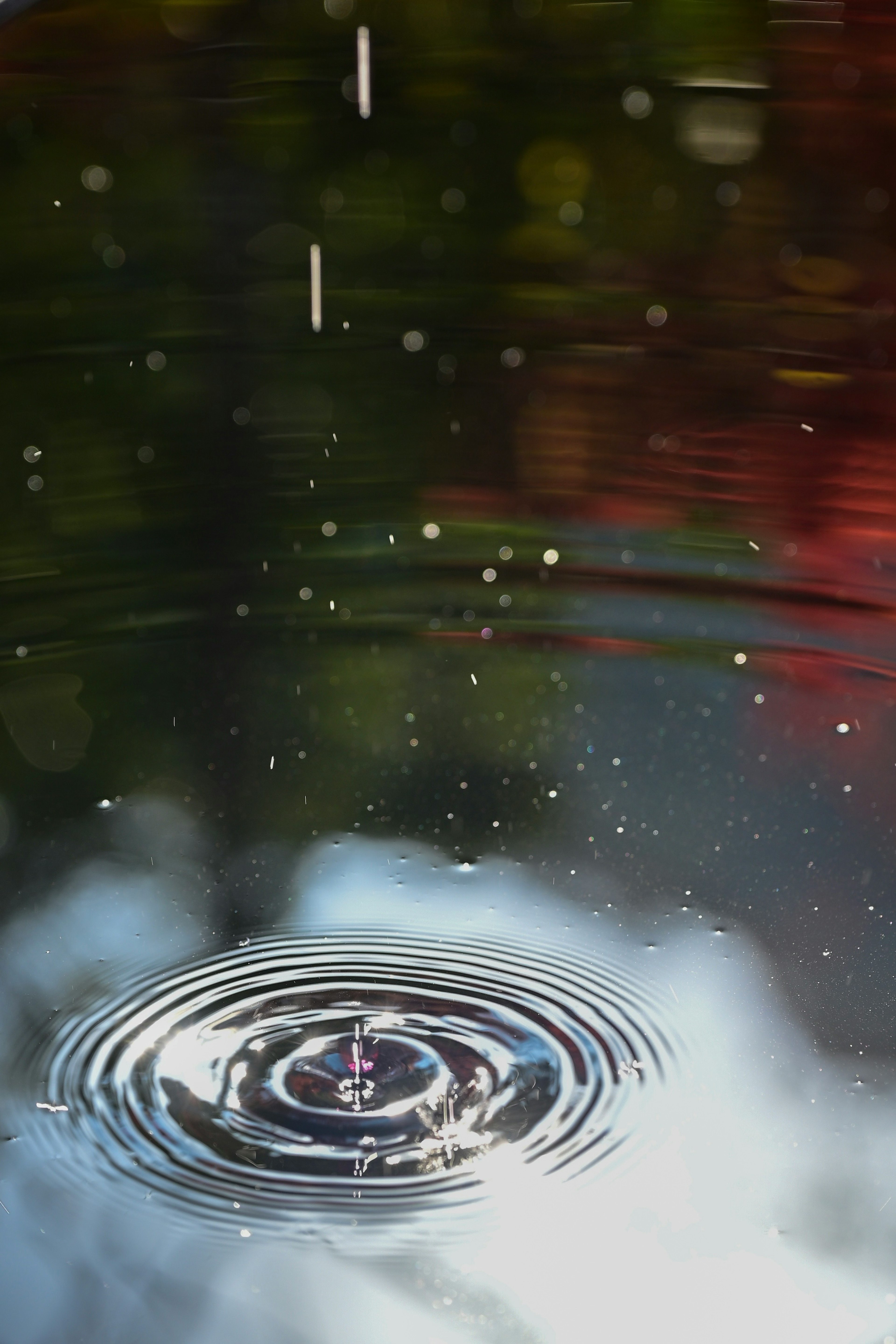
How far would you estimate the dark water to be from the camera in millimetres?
458

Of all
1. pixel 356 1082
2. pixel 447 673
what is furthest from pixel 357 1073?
pixel 447 673

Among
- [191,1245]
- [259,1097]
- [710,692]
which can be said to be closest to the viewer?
[191,1245]

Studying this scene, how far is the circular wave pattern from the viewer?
0.48m

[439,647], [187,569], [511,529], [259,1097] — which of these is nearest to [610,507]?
[511,529]

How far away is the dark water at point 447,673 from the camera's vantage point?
1.50 feet

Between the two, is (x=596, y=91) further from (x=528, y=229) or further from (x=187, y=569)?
(x=187, y=569)

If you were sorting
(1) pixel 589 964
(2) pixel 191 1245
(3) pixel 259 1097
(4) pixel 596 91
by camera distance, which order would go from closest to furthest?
(2) pixel 191 1245, (3) pixel 259 1097, (1) pixel 589 964, (4) pixel 596 91

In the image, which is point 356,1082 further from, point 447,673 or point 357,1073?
point 447,673

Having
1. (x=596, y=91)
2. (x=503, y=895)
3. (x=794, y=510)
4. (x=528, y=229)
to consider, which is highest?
(x=596, y=91)

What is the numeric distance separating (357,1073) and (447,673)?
0.50 m

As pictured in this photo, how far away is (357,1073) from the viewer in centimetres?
56

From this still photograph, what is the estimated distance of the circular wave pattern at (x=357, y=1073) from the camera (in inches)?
18.8

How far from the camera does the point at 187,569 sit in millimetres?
1131

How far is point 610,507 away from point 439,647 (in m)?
0.24
